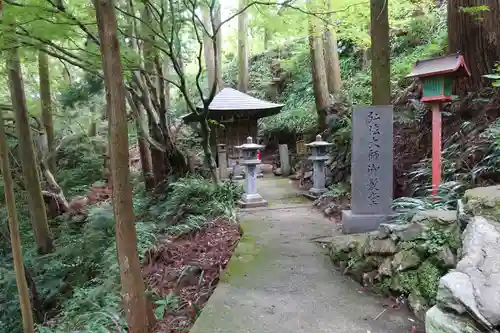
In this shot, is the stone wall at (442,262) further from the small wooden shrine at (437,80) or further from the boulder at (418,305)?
the small wooden shrine at (437,80)

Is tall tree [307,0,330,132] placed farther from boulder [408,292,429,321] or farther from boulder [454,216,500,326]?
boulder [454,216,500,326]

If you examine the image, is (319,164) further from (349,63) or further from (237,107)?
(349,63)

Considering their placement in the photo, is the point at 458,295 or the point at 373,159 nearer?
the point at 458,295

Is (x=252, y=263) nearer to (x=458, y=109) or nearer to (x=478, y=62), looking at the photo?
(x=458, y=109)

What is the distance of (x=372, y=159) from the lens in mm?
5461

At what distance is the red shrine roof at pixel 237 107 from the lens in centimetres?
1394

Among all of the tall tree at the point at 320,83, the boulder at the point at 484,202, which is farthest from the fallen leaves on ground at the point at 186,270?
the tall tree at the point at 320,83

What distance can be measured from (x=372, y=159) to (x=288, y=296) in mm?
2555

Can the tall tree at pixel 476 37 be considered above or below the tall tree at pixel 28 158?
above

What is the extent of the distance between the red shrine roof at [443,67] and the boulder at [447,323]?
340 centimetres

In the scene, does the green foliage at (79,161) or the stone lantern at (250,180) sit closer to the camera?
the stone lantern at (250,180)

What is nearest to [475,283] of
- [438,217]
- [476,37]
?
[438,217]

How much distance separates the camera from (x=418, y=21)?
1341 cm

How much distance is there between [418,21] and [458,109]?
8.09 metres
